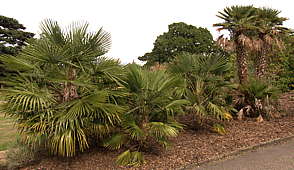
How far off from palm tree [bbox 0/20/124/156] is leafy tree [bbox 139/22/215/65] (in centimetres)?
2740

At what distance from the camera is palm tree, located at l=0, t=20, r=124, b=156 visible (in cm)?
386

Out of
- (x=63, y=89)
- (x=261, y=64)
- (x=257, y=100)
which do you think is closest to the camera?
(x=63, y=89)

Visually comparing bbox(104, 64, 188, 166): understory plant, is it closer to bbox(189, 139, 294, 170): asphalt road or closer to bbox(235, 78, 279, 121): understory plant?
bbox(189, 139, 294, 170): asphalt road

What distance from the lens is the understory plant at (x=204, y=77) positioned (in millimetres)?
6210

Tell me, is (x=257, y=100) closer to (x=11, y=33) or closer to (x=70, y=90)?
(x=70, y=90)

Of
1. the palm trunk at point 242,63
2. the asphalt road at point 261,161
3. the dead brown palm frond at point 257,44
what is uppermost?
the dead brown palm frond at point 257,44

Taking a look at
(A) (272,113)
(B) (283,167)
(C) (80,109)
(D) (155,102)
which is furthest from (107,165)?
(A) (272,113)

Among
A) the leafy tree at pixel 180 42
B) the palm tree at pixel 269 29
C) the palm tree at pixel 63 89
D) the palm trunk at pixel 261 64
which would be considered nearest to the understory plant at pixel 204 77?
the palm tree at pixel 269 29

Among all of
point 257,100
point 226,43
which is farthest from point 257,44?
point 257,100

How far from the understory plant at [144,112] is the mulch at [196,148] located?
0.29 m

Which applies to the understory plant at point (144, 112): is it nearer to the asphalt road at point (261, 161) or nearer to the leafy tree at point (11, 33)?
the asphalt road at point (261, 161)

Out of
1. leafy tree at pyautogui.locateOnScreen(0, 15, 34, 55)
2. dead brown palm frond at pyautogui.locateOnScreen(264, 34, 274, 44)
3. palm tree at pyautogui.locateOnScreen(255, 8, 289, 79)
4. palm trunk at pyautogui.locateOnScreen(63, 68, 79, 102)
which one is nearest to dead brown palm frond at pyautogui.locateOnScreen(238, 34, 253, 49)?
palm tree at pyautogui.locateOnScreen(255, 8, 289, 79)

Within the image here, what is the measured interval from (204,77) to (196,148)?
2.27m

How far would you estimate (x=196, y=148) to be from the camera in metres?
5.03
